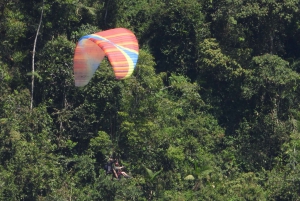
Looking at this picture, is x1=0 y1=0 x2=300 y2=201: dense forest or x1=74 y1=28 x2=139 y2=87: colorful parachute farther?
x1=0 y1=0 x2=300 y2=201: dense forest

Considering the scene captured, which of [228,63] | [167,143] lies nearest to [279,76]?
[228,63]

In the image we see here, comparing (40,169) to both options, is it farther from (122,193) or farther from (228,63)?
(228,63)

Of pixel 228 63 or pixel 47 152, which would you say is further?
pixel 228 63

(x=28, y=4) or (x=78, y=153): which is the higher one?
(x=28, y=4)

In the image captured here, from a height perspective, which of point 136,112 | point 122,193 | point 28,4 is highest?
point 28,4

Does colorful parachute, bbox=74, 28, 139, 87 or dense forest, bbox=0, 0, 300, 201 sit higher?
colorful parachute, bbox=74, 28, 139, 87
